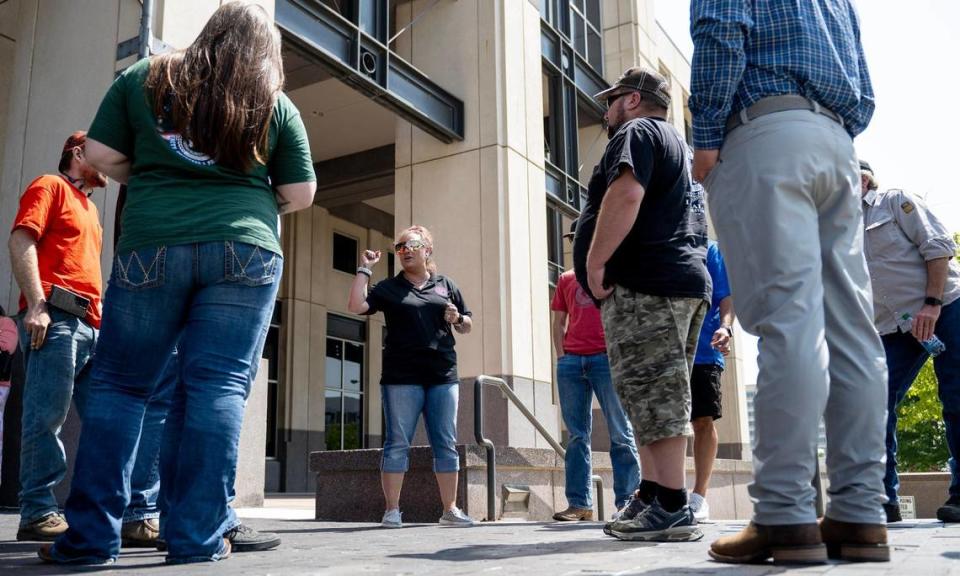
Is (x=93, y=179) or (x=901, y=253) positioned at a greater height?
(x=93, y=179)

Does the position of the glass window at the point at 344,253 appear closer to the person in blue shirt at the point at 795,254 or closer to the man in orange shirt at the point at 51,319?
the man in orange shirt at the point at 51,319

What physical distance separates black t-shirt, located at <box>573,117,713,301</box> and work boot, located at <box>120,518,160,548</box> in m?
2.10

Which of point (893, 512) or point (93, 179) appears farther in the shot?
point (893, 512)

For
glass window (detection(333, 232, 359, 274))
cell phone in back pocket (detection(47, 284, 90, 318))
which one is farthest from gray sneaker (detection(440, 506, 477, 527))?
glass window (detection(333, 232, 359, 274))

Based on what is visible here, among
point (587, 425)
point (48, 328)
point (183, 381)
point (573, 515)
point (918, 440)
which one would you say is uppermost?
point (48, 328)

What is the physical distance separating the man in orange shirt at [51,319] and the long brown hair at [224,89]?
5.60ft

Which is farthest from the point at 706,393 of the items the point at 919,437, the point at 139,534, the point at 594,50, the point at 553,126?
the point at 919,437

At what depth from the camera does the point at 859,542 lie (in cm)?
273

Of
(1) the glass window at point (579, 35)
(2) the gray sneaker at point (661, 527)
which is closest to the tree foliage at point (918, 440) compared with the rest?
(1) the glass window at point (579, 35)

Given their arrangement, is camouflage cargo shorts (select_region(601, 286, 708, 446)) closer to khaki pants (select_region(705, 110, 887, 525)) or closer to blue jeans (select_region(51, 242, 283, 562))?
khaki pants (select_region(705, 110, 887, 525))

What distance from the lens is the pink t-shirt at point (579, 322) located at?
609cm

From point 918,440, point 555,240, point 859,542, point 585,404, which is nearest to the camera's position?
point 859,542

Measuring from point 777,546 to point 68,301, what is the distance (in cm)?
340

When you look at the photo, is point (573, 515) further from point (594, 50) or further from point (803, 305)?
point (594, 50)
